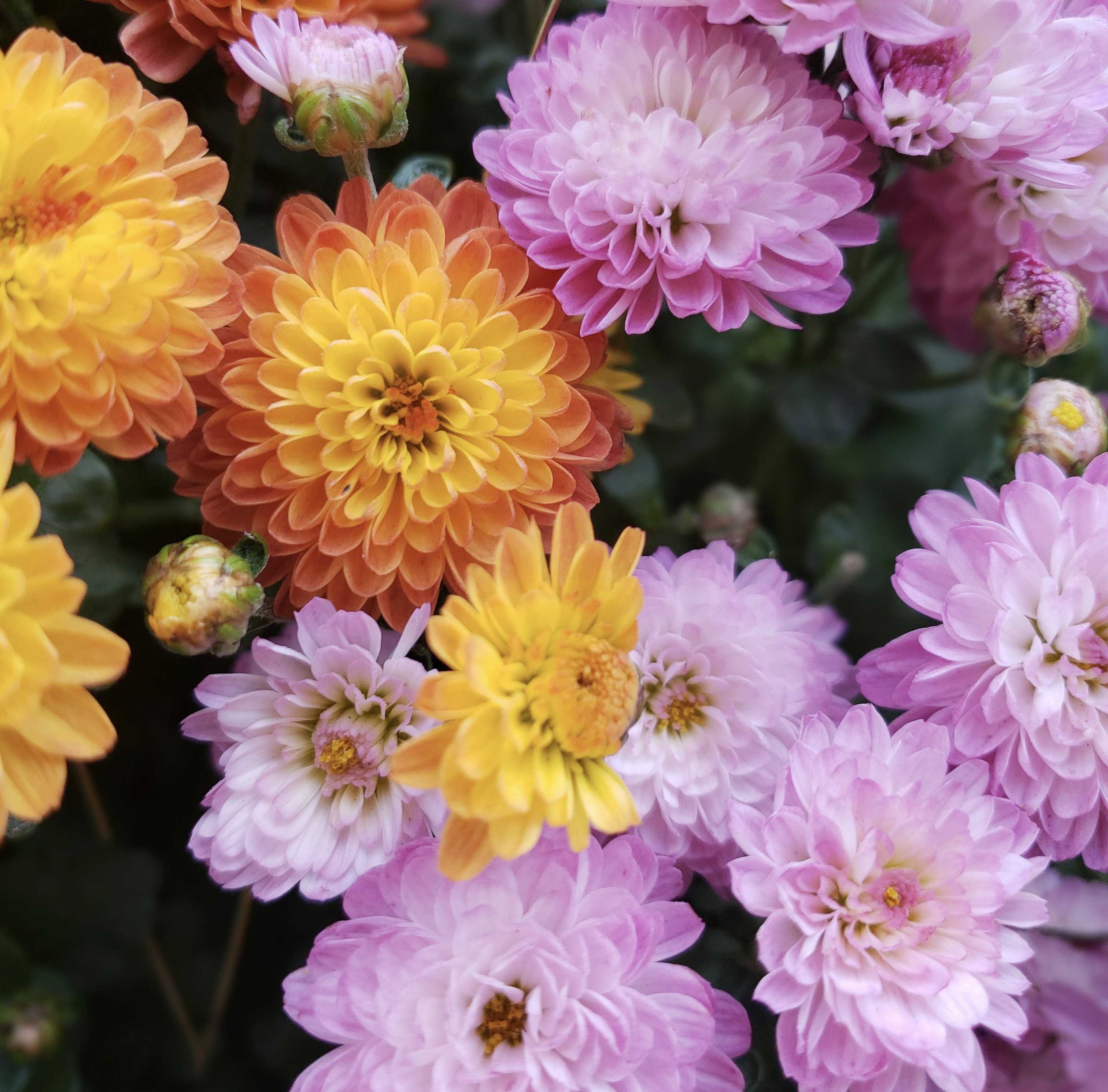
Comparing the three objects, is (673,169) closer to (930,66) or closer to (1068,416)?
(930,66)

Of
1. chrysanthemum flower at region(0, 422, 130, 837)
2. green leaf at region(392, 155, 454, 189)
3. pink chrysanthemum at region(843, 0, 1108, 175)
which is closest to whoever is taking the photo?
chrysanthemum flower at region(0, 422, 130, 837)

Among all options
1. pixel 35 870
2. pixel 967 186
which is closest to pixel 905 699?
pixel 967 186

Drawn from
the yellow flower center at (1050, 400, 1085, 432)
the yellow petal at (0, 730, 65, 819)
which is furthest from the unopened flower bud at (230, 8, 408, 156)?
the yellow flower center at (1050, 400, 1085, 432)

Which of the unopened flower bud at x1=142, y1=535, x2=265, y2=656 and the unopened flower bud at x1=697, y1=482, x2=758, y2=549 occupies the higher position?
the unopened flower bud at x1=142, y1=535, x2=265, y2=656

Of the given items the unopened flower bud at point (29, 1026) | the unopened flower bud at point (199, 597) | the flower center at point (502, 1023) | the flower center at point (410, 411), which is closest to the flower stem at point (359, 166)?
the flower center at point (410, 411)

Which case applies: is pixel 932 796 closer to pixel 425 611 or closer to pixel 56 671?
pixel 425 611

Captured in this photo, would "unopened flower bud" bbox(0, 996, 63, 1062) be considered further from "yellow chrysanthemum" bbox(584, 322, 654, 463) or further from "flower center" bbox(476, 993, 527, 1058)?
"yellow chrysanthemum" bbox(584, 322, 654, 463)
